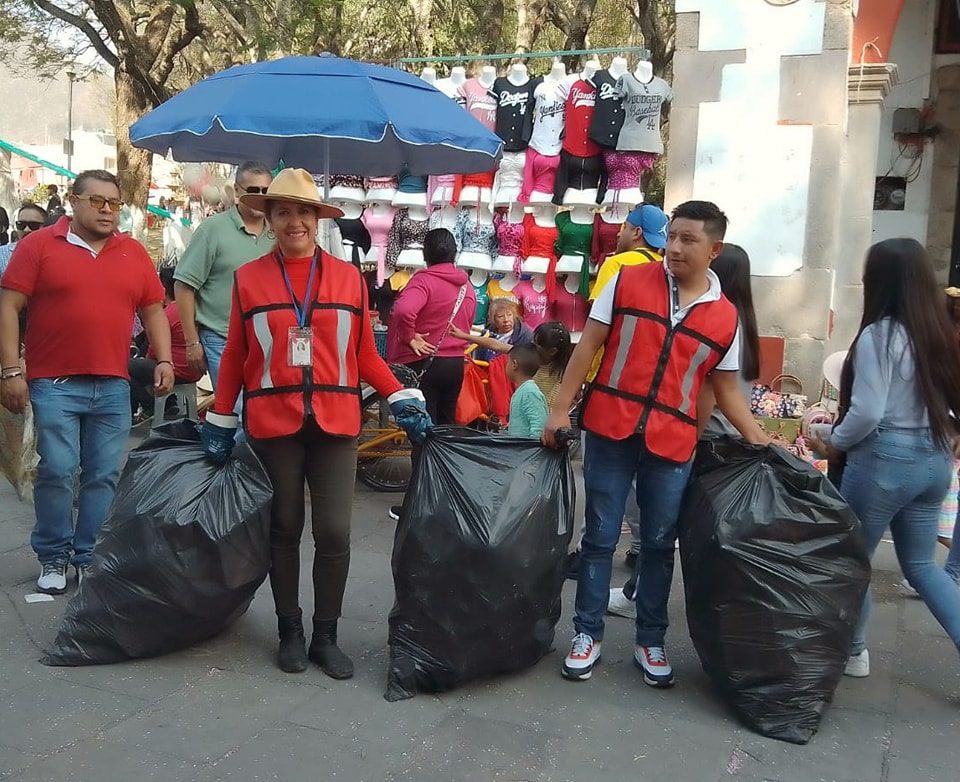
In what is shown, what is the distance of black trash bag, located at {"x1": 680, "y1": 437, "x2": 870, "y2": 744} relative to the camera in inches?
124

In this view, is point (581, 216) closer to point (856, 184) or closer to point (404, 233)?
point (404, 233)

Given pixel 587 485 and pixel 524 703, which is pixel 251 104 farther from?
pixel 524 703

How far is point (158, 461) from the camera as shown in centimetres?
358

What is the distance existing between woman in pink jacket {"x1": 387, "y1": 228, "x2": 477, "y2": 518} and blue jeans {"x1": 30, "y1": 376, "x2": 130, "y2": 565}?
1.75 m

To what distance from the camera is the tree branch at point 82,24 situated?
580 inches

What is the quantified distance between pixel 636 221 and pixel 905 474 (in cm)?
187

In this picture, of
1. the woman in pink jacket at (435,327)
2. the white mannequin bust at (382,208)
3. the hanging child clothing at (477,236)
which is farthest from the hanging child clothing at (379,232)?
the woman in pink jacket at (435,327)

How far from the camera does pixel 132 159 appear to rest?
14984 mm

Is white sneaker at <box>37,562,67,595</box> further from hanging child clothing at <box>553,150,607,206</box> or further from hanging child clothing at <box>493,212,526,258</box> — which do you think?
hanging child clothing at <box>553,150,607,206</box>

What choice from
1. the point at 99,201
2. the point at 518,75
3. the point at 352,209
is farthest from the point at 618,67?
the point at 99,201

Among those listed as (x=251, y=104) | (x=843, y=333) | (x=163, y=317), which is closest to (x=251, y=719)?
(x=163, y=317)

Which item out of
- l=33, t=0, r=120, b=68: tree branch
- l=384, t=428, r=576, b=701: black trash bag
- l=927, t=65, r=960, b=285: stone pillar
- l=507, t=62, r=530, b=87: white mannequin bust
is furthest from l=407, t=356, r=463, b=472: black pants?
l=33, t=0, r=120, b=68: tree branch

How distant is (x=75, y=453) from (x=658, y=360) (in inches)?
97.4

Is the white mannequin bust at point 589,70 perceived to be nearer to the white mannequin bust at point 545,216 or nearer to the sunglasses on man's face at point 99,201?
the white mannequin bust at point 545,216
